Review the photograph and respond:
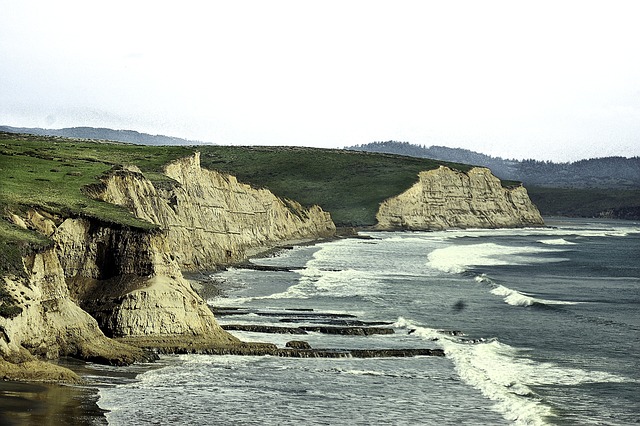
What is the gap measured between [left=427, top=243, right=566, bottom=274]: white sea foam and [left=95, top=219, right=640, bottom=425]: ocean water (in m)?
7.32

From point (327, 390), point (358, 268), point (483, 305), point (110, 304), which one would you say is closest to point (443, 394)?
point (327, 390)

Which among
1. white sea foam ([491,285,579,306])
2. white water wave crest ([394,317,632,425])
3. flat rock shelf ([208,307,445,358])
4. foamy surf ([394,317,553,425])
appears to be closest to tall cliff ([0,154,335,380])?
flat rock shelf ([208,307,445,358])

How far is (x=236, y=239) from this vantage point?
8512cm

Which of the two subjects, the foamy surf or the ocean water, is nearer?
the ocean water

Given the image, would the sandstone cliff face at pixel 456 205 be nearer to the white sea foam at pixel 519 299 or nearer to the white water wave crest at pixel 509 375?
the white sea foam at pixel 519 299

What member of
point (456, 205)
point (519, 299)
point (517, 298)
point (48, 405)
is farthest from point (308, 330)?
point (456, 205)

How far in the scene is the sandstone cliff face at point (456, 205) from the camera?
164750 millimetres

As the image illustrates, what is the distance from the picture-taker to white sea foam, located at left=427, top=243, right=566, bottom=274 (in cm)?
8512

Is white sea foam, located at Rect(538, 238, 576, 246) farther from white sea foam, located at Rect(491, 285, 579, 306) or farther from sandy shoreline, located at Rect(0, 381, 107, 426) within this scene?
sandy shoreline, located at Rect(0, 381, 107, 426)

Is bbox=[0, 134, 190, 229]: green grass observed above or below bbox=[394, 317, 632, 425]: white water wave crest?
above

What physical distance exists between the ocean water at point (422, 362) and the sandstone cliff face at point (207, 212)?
3646 millimetres

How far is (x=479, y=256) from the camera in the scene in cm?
10031

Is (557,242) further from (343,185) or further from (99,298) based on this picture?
(99,298)

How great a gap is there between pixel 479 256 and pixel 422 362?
65943 millimetres
